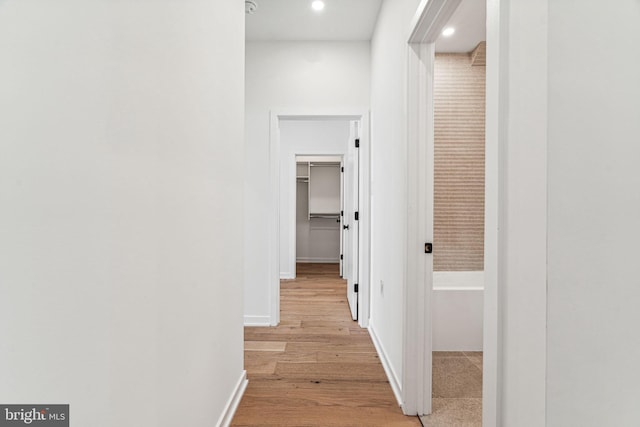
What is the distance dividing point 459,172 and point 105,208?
2.79 metres

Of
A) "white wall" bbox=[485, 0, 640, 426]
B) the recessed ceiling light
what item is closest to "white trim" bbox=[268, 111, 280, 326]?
the recessed ceiling light

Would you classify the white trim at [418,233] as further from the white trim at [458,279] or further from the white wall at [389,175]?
the white trim at [458,279]

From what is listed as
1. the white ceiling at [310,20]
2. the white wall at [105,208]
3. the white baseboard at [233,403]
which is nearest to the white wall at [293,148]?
the white ceiling at [310,20]

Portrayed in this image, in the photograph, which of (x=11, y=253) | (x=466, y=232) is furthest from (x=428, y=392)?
(x=11, y=253)

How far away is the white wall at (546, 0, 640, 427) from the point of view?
623 mm

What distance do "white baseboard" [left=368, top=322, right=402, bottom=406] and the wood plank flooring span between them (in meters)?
0.03

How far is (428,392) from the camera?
1811 millimetres

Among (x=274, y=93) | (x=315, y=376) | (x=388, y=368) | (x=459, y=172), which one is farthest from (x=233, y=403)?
(x=274, y=93)

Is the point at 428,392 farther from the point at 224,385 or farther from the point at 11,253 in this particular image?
the point at 11,253

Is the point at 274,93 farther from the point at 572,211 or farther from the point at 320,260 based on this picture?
the point at 320,260

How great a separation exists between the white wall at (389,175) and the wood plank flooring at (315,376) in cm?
18

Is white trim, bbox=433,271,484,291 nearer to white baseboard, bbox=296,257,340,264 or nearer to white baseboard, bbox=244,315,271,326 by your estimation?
white baseboard, bbox=244,315,271,326

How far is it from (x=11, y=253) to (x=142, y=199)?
1.13 ft

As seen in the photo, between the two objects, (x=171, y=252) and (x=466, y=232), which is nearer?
(x=171, y=252)
